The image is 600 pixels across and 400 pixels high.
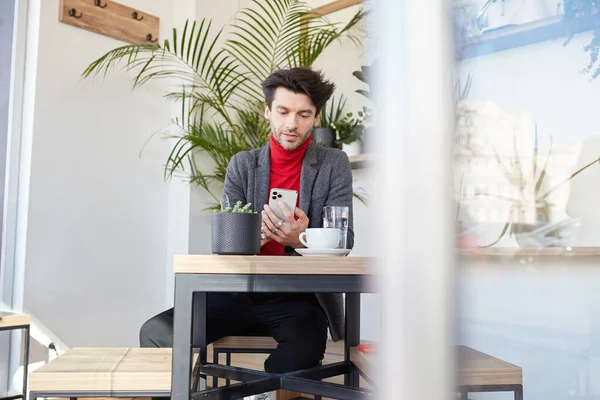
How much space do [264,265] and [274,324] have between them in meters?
0.72

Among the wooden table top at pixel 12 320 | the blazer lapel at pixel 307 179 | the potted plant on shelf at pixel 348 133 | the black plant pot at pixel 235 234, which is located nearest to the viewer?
the black plant pot at pixel 235 234

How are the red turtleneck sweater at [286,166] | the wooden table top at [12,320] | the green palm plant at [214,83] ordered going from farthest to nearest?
the green palm plant at [214,83] → the wooden table top at [12,320] → the red turtleneck sweater at [286,166]

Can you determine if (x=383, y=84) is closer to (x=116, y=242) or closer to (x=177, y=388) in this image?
(x=177, y=388)

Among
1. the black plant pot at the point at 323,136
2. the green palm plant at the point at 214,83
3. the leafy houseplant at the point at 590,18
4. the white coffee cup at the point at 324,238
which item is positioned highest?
the green palm plant at the point at 214,83

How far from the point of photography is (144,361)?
1397 mm

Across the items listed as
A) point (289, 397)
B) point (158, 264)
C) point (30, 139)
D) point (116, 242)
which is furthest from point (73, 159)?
point (289, 397)

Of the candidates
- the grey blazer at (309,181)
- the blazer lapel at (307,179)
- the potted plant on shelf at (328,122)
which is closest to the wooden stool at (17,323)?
the grey blazer at (309,181)

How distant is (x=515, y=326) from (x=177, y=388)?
2.75ft

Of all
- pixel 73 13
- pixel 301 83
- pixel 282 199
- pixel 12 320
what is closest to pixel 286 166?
pixel 301 83

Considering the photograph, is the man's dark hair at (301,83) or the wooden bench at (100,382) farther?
the man's dark hair at (301,83)

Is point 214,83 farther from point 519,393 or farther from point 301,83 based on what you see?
point 519,393

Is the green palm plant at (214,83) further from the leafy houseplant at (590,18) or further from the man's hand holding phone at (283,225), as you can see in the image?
the leafy houseplant at (590,18)

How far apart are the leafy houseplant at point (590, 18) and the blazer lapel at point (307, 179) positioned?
5.48ft

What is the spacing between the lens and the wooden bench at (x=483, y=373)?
0.31 metres
